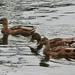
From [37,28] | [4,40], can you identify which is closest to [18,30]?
[37,28]

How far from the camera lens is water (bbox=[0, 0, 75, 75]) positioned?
16.2 meters

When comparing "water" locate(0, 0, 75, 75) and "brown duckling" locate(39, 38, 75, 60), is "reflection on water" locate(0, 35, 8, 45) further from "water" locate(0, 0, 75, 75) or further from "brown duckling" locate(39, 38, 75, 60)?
"brown duckling" locate(39, 38, 75, 60)

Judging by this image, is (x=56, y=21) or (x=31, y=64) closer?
(x=31, y=64)

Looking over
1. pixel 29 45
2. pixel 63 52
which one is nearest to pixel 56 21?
pixel 29 45

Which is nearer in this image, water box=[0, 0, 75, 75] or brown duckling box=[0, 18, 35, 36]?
water box=[0, 0, 75, 75]

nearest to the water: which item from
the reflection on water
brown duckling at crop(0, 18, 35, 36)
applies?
the reflection on water

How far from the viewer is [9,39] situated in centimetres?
2175

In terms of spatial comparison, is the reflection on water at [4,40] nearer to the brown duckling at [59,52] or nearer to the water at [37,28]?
the water at [37,28]

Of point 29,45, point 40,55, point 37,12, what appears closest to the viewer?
point 40,55

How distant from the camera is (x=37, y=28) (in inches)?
915

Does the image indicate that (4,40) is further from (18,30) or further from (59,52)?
(59,52)

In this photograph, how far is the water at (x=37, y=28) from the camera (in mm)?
16172

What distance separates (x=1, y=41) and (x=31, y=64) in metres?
4.96

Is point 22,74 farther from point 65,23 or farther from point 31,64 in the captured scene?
point 65,23
